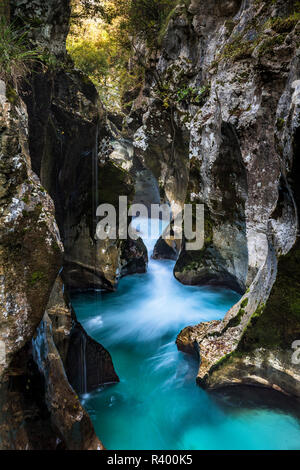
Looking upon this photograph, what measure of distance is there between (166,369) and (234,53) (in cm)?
802

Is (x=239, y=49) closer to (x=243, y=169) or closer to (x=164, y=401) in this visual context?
(x=243, y=169)

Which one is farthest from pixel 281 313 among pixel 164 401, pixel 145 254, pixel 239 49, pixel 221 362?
pixel 145 254

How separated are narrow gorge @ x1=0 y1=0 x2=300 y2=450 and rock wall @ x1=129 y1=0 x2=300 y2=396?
0.04 m

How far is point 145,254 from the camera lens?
12.8 m

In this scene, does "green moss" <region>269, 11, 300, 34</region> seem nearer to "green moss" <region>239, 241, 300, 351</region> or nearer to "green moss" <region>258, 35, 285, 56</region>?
"green moss" <region>258, 35, 285, 56</region>

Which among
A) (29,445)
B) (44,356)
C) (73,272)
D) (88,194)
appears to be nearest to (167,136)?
(88,194)

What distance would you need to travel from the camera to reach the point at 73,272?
32.1ft

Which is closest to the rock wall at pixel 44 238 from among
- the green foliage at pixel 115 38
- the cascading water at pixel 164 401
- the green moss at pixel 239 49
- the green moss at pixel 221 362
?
the cascading water at pixel 164 401

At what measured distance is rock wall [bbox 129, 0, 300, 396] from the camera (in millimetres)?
4344

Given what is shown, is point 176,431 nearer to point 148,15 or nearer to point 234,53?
point 234,53

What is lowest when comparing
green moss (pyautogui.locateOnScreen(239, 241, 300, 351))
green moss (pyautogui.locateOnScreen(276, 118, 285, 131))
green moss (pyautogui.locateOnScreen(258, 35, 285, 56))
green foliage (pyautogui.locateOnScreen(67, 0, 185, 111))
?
green moss (pyautogui.locateOnScreen(239, 241, 300, 351))

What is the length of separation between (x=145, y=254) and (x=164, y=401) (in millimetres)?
7798

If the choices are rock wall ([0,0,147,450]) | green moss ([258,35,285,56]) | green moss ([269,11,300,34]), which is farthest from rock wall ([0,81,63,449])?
green moss ([269,11,300,34])

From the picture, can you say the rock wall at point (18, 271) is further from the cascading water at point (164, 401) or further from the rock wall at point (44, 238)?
the cascading water at point (164, 401)
